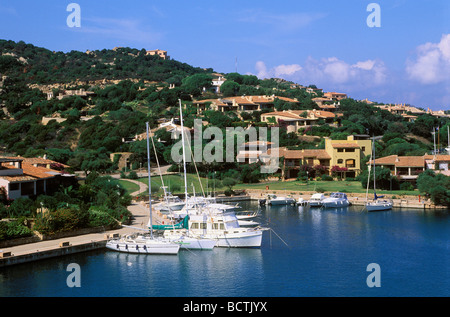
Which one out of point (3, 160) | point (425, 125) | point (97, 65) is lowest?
point (3, 160)

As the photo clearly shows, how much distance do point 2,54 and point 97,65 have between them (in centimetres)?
2574

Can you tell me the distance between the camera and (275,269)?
84.7ft

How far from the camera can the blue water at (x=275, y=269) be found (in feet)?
75.3

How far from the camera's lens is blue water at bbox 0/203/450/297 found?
75.3ft

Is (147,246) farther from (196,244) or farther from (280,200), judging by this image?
(280,200)

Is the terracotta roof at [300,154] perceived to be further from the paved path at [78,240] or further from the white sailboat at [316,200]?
the paved path at [78,240]

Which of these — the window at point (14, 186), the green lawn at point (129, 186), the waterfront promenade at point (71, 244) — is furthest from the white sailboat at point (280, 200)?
the window at point (14, 186)

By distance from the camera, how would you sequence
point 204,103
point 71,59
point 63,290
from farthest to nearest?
point 71,59
point 204,103
point 63,290

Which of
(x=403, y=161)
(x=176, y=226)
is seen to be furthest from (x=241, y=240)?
(x=403, y=161)

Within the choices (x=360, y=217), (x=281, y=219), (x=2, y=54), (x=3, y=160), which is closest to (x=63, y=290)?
(x=3, y=160)

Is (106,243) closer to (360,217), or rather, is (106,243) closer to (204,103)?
(360,217)

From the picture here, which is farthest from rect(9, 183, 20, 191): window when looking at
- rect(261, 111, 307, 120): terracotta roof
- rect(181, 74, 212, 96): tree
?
rect(181, 74, 212, 96): tree

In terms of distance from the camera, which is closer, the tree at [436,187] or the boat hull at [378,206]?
the boat hull at [378,206]

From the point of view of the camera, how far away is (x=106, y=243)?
96.2 feet
